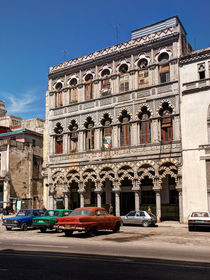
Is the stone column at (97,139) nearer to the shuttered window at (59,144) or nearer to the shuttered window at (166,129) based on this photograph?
the shuttered window at (59,144)

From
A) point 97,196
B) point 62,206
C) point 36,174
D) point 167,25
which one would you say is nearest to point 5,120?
point 36,174

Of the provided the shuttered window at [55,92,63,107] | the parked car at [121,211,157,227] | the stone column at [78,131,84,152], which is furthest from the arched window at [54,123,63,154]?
the parked car at [121,211,157,227]

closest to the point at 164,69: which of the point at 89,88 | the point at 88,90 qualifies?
the point at 89,88

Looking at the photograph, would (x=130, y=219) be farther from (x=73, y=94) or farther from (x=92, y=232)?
(x=73, y=94)

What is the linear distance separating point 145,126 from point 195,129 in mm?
4817

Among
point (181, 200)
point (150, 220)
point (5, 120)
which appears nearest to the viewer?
point (150, 220)

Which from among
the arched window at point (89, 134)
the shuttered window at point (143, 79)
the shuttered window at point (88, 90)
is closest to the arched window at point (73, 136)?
the arched window at point (89, 134)

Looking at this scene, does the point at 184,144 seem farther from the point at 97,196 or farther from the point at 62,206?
the point at 62,206

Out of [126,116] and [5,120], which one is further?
[5,120]

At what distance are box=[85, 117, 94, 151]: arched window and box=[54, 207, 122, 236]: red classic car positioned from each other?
15.4m

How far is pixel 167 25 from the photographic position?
1234 inches

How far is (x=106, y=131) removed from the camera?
32375mm

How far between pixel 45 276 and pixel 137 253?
14.5 feet

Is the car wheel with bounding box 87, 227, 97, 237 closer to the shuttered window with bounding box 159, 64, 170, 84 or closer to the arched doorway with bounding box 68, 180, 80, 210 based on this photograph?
the shuttered window with bounding box 159, 64, 170, 84
